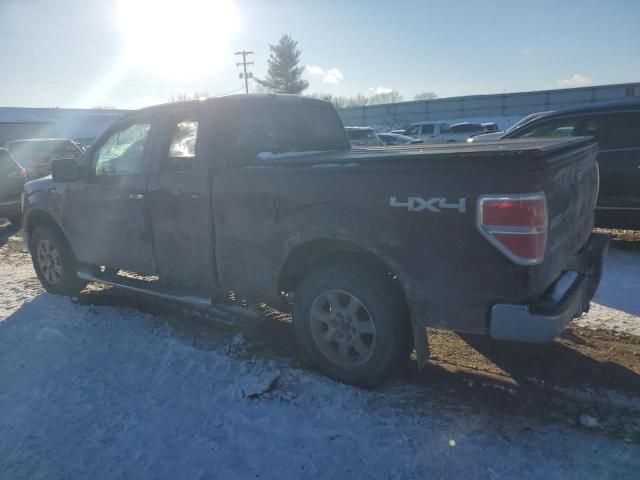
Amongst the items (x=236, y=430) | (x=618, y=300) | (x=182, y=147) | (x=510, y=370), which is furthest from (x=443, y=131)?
(x=236, y=430)

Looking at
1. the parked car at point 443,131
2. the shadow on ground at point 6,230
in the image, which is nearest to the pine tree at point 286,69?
the parked car at point 443,131

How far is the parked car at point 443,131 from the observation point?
87.8 feet

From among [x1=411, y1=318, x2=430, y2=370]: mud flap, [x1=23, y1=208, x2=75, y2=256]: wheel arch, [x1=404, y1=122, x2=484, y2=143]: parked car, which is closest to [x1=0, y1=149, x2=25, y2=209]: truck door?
[x1=23, y1=208, x2=75, y2=256]: wheel arch

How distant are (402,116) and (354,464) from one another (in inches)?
1873

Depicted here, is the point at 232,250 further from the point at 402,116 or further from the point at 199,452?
the point at 402,116

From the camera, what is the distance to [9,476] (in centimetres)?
275

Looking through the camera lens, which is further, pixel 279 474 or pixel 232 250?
pixel 232 250

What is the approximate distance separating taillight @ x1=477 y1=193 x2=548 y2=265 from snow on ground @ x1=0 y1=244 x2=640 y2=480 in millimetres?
1093

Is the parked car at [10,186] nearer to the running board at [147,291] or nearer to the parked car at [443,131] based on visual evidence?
the running board at [147,291]

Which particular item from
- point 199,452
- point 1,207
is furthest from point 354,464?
point 1,207

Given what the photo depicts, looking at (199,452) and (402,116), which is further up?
(402,116)

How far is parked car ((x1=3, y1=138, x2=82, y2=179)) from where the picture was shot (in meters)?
14.3

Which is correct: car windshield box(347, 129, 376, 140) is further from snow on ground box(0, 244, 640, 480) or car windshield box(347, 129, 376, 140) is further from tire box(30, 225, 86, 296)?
snow on ground box(0, 244, 640, 480)

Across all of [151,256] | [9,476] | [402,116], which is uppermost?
[402,116]
